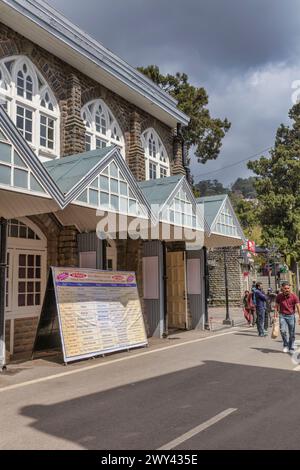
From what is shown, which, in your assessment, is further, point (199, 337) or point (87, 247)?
point (199, 337)

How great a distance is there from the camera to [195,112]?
27.1 m

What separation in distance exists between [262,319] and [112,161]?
23.6 ft

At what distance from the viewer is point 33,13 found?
1189cm

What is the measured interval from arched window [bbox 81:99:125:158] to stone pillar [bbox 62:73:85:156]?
0.76 metres

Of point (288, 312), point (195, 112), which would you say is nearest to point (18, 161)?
point (288, 312)

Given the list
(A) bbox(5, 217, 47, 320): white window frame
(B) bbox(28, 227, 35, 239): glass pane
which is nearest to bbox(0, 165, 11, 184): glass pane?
(A) bbox(5, 217, 47, 320): white window frame

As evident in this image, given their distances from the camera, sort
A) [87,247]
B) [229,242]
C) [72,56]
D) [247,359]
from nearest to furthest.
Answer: [247,359] → [87,247] → [72,56] → [229,242]

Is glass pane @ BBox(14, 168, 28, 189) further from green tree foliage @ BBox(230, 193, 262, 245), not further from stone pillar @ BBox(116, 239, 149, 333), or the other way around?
green tree foliage @ BBox(230, 193, 262, 245)

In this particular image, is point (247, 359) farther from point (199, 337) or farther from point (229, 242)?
point (229, 242)

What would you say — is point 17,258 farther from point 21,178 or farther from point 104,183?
point 21,178

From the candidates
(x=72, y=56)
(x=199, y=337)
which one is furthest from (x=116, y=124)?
(x=199, y=337)

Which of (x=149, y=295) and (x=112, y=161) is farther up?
(x=112, y=161)

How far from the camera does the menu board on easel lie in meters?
9.96

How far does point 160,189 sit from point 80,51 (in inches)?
196
